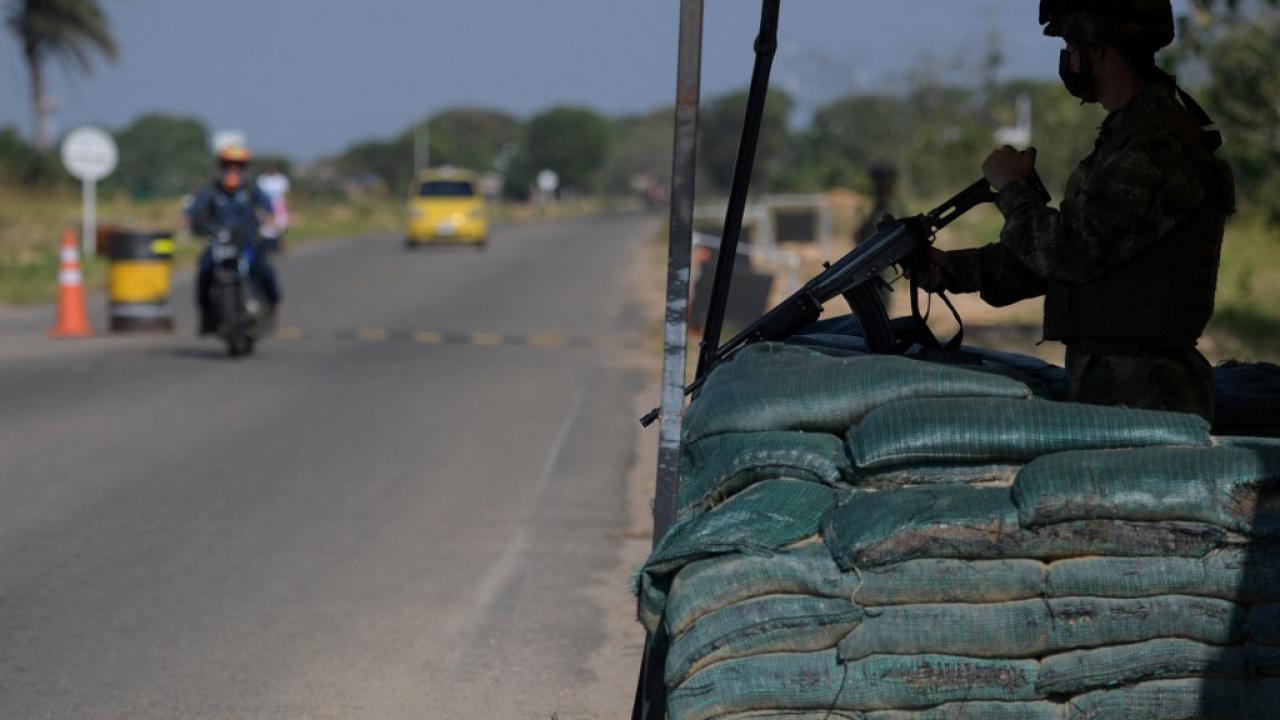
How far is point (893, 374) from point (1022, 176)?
69 cm

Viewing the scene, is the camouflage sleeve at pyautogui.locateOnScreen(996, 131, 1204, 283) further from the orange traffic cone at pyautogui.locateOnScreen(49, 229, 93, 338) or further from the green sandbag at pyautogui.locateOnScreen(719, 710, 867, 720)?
the orange traffic cone at pyautogui.locateOnScreen(49, 229, 93, 338)

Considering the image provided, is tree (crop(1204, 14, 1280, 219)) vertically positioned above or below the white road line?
above

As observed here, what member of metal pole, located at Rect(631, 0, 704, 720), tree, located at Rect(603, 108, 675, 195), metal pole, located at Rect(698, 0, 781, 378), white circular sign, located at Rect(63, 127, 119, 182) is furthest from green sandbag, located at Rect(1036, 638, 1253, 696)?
tree, located at Rect(603, 108, 675, 195)

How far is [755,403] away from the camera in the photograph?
3.95 metres

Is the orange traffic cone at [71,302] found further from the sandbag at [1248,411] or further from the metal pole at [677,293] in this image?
the sandbag at [1248,411]

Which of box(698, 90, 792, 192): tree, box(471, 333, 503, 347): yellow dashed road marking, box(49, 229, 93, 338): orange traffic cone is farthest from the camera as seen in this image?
box(698, 90, 792, 192): tree

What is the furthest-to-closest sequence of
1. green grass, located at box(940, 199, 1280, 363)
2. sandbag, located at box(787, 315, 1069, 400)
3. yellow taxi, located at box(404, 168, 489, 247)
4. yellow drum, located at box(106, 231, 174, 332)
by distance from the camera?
1. yellow taxi, located at box(404, 168, 489, 247)
2. yellow drum, located at box(106, 231, 174, 332)
3. green grass, located at box(940, 199, 1280, 363)
4. sandbag, located at box(787, 315, 1069, 400)

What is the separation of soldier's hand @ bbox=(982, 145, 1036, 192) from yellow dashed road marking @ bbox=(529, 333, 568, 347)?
13954 mm

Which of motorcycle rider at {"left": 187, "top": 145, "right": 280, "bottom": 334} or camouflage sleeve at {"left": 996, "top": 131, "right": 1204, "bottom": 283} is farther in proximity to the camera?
motorcycle rider at {"left": 187, "top": 145, "right": 280, "bottom": 334}

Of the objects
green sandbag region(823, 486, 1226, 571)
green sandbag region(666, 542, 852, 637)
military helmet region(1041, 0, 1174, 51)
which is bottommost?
green sandbag region(666, 542, 852, 637)

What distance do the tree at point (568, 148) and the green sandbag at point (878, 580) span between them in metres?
135

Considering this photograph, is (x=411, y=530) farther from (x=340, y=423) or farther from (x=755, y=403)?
(x=755, y=403)

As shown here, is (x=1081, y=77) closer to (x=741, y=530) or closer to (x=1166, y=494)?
(x=1166, y=494)

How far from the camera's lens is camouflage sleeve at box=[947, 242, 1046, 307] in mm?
4516
